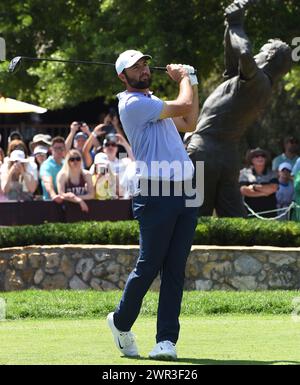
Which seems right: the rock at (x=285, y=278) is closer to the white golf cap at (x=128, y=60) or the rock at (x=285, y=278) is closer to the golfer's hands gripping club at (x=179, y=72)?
the golfer's hands gripping club at (x=179, y=72)

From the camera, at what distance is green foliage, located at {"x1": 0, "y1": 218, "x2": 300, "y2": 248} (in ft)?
48.6

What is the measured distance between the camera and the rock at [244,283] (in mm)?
14062

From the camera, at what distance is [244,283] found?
14.1 meters

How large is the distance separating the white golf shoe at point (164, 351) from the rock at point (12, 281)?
22.2 feet

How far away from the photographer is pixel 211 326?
9.85 metres

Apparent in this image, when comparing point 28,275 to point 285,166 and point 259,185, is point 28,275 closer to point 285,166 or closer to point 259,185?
point 259,185

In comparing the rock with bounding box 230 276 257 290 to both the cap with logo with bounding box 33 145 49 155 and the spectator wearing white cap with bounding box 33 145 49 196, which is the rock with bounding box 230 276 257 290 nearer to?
the spectator wearing white cap with bounding box 33 145 49 196

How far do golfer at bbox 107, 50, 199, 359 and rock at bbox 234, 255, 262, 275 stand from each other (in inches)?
233

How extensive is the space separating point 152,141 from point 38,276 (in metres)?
6.86

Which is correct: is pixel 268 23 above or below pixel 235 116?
above

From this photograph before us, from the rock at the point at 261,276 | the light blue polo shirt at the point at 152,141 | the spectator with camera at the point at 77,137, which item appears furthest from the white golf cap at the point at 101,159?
the light blue polo shirt at the point at 152,141

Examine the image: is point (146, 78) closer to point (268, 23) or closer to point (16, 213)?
Result: point (16, 213)

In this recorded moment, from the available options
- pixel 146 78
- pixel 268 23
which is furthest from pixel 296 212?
pixel 146 78

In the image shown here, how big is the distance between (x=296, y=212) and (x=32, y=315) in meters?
7.08
